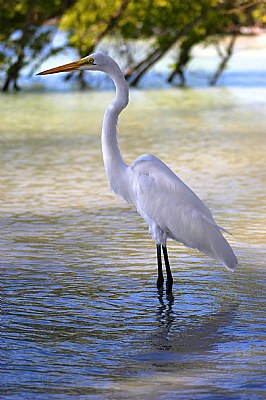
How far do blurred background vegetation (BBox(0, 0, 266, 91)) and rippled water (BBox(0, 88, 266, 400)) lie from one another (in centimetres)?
978

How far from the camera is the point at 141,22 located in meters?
22.9

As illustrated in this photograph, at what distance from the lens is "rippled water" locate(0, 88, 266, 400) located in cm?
400

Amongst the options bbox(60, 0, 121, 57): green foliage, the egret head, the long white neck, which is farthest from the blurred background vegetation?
the long white neck

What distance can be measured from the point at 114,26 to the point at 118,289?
17740 millimetres

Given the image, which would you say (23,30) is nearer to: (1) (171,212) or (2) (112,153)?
(2) (112,153)

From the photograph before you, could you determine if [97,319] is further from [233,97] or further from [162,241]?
[233,97]

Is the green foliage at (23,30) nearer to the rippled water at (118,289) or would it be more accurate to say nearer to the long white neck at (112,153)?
the rippled water at (118,289)

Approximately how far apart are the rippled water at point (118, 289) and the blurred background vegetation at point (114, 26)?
9.78 metres

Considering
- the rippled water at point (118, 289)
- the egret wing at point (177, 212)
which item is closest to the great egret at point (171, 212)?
the egret wing at point (177, 212)

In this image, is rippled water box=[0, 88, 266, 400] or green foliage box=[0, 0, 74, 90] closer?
rippled water box=[0, 88, 266, 400]

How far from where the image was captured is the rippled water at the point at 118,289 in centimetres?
400

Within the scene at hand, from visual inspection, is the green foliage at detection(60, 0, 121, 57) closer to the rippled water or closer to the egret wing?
the rippled water

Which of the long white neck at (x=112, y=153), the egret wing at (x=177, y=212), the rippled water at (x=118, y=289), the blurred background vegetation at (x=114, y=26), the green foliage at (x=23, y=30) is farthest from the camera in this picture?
the blurred background vegetation at (x=114, y=26)

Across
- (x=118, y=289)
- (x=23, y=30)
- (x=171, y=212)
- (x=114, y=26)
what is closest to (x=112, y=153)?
(x=171, y=212)
